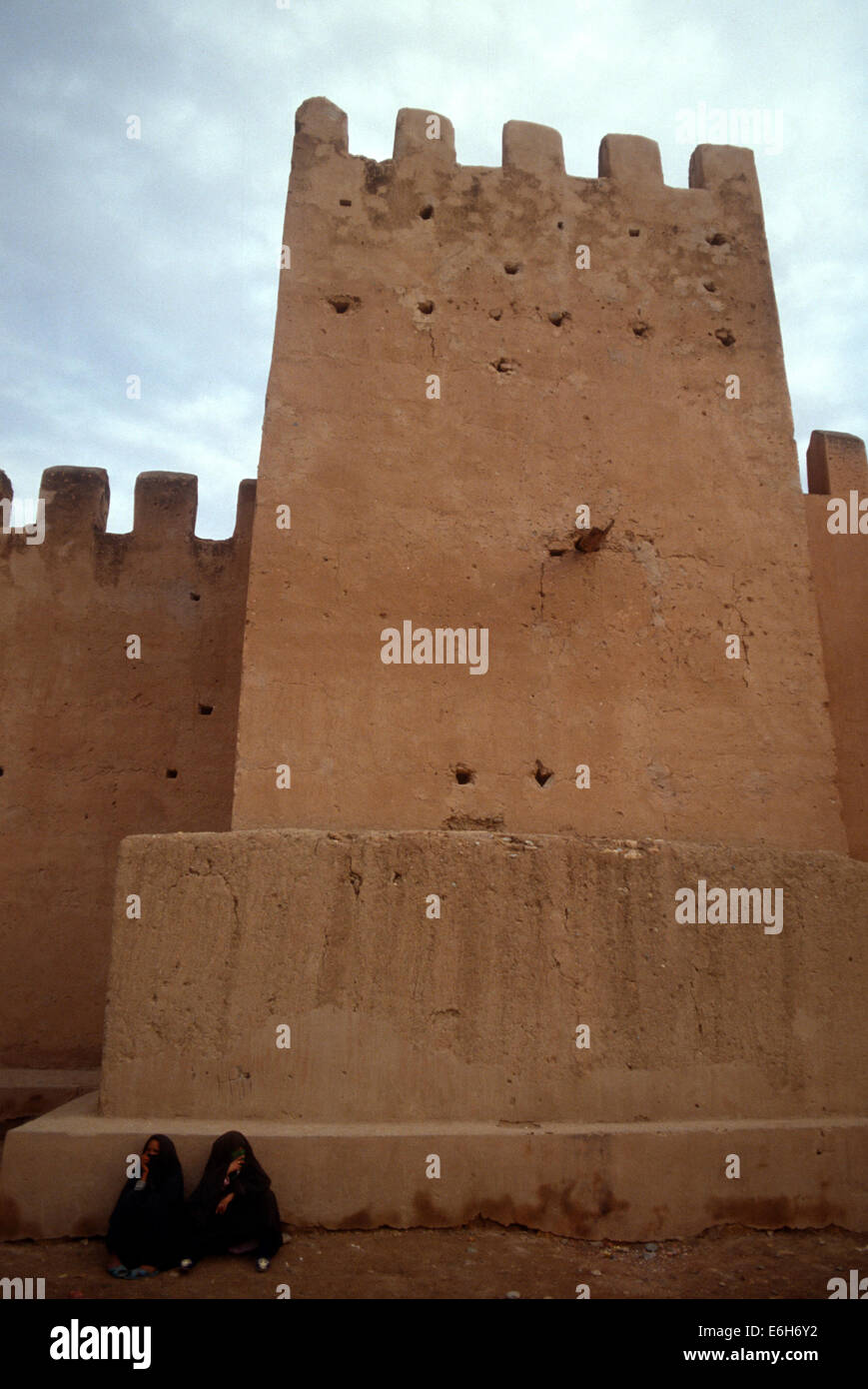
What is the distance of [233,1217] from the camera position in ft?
11.8

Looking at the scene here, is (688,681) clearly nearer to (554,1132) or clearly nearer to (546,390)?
(546,390)

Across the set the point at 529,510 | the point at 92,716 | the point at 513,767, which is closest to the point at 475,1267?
the point at 513,767

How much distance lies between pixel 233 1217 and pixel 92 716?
4.18 m

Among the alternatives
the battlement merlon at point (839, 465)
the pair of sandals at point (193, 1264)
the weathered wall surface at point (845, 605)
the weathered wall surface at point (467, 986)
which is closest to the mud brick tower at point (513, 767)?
the weathered wall surface at point (467, 986)

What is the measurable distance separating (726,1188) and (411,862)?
1.89 meters

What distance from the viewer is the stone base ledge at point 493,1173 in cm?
374

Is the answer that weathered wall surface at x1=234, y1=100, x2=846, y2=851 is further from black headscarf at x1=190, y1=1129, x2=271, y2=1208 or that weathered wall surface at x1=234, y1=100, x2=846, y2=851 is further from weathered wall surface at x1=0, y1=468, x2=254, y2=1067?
weathered wall surface at x1=0, y1=468, x2=254, y2=1067

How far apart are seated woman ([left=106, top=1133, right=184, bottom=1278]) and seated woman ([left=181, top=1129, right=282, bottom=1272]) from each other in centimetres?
6

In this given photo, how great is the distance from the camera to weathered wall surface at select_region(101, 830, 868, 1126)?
13.2 ft

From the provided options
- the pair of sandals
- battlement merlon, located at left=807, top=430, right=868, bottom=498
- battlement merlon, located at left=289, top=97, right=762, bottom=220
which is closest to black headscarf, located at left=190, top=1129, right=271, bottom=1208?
the pair of sandals

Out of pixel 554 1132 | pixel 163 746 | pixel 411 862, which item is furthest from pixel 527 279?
pixel 554 1132

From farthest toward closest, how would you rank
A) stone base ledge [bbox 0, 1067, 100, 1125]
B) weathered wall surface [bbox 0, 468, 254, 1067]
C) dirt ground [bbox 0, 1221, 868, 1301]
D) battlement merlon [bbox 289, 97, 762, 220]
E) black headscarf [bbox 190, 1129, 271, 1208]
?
weathered wall surface [bbox 0, 468, 254, 1067], stone base ledge [bbox 0, 1067, 100, 1125], battlement merlon [bbox 289, 97, 762, 220], black headscarf [bbox 190, 1129, 271, 1208], dirt ground [bbox 0, 1221, 868, 1301]

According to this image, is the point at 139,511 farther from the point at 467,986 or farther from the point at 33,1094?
the point at 467,986

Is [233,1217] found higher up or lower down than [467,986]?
lower down
